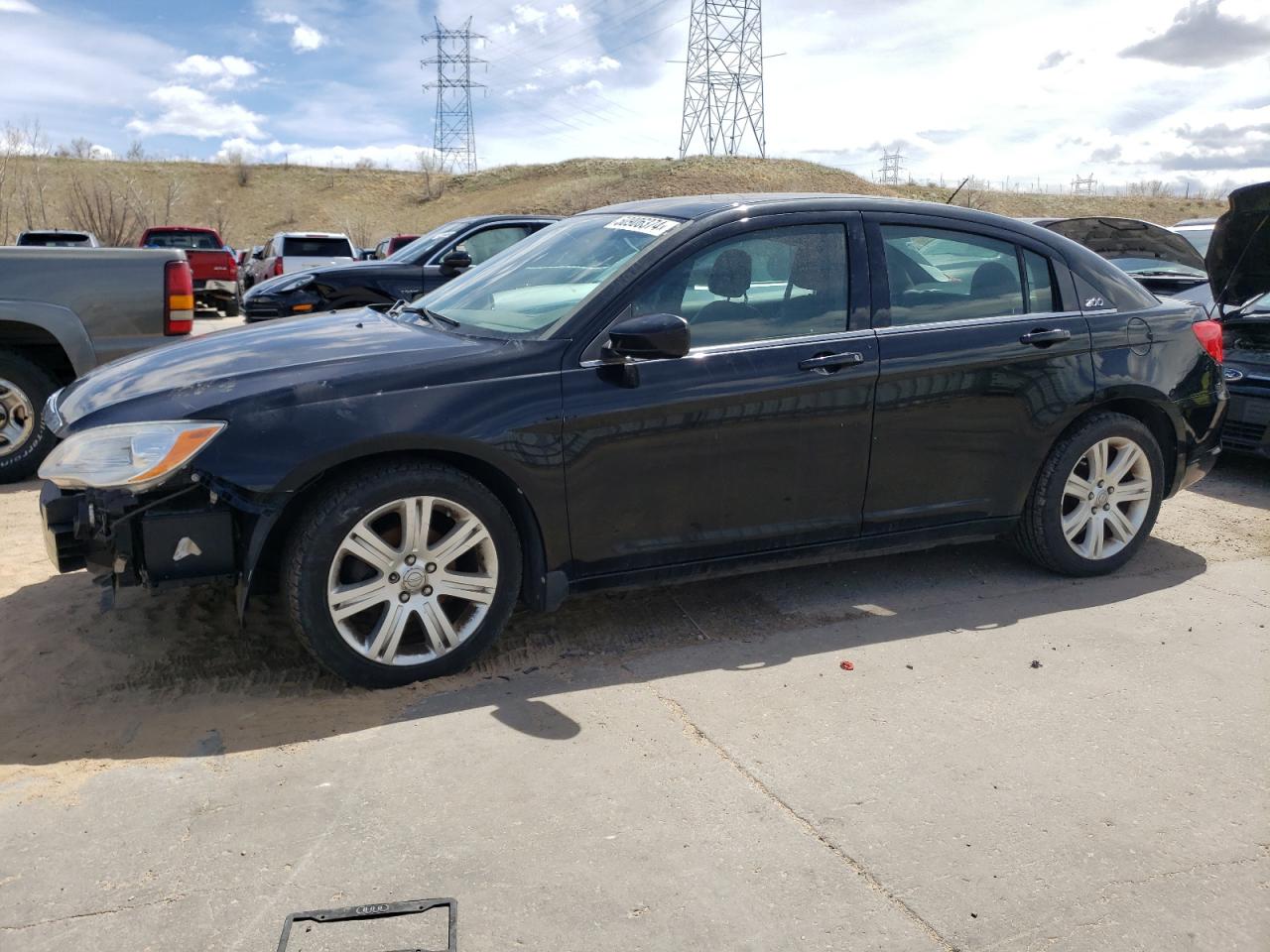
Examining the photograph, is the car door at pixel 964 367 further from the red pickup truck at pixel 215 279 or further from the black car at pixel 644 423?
the red pickup truck at pixel 215 279

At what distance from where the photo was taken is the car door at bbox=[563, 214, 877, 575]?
389cm

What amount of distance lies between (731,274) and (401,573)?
5.74 ft

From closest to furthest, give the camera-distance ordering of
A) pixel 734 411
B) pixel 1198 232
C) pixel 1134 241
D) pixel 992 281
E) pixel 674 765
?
pixel 674 765 < pixel 734 411 < pixel 992 281 < pixel 1134 241 < pixel 1198 232

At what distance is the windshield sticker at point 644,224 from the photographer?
167 inches

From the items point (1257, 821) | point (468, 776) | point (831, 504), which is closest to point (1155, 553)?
point (831, 504)

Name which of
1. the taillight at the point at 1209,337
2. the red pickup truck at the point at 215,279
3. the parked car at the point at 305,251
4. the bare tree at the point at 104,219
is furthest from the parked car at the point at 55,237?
the taillight at the point at 1209,337

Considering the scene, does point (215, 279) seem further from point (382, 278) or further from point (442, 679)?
point (442, 679)

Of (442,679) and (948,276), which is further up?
(948,276)

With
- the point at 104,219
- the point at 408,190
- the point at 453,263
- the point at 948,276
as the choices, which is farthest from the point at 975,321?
the point at 408,190

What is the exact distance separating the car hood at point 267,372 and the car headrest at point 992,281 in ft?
7.17

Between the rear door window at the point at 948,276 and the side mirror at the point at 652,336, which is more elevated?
the rear door window at the point at 948,276

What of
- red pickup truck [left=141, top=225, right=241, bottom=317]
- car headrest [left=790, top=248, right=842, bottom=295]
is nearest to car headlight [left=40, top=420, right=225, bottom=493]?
car headrest [left=790, top=248, right=842, bottom=295]

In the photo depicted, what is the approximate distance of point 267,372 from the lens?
371cm

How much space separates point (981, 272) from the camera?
4723 mm
